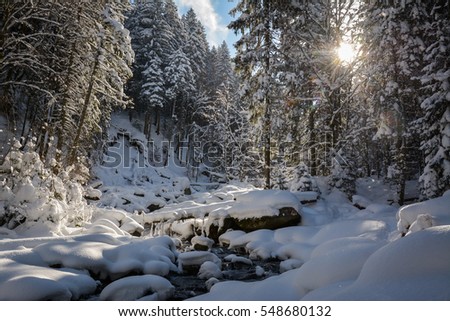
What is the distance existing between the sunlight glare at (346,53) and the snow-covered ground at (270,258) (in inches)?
292

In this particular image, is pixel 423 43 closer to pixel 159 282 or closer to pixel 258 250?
pixel 258 250

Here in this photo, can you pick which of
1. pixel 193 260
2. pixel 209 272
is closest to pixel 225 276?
pixel 209 272

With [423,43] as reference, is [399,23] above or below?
above

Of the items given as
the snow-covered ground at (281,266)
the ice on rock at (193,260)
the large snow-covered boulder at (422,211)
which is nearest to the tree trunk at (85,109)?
the snow-covered ground at (281,266)

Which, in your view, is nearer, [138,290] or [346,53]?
[138,290]

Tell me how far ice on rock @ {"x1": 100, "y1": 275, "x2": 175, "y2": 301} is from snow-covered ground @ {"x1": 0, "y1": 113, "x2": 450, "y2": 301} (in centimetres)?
2

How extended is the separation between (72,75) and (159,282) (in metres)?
11.4

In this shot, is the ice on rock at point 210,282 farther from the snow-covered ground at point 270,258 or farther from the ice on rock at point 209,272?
the ice on rock at point 209,272

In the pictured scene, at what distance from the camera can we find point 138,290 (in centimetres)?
521

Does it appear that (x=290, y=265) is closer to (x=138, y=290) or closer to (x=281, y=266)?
(x=281, y=266)

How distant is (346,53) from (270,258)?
12.3 meters

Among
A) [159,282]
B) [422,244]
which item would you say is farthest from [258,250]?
[422,244]

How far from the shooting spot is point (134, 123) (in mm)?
40250

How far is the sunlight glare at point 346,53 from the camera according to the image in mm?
15375
